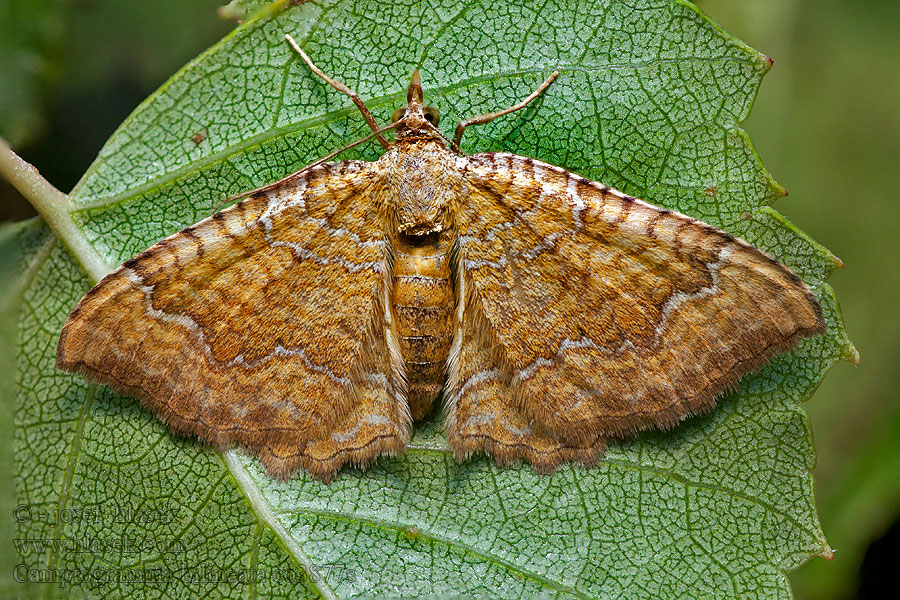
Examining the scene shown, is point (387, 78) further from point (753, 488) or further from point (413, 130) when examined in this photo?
point (753, 488)

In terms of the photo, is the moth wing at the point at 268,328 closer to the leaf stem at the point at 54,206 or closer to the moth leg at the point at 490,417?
the moth leg at the point at 490,417

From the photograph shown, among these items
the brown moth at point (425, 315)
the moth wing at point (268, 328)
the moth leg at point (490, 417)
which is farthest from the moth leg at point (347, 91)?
the moth leg at point (490, 417)

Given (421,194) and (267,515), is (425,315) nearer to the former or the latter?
(421,194)

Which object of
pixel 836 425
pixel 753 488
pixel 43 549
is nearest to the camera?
pixel 753 488

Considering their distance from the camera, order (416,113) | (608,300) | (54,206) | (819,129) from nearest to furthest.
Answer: (608,300) → (416,113) → (54,206) → (819,129)

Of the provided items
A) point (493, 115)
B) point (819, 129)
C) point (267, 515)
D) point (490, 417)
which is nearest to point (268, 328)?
point (267, 515)

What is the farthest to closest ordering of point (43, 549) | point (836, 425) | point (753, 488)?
point (836, 425), point (43, 549), point (753, 488)

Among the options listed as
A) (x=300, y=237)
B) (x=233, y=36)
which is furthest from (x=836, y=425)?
(x=233, y=36)
